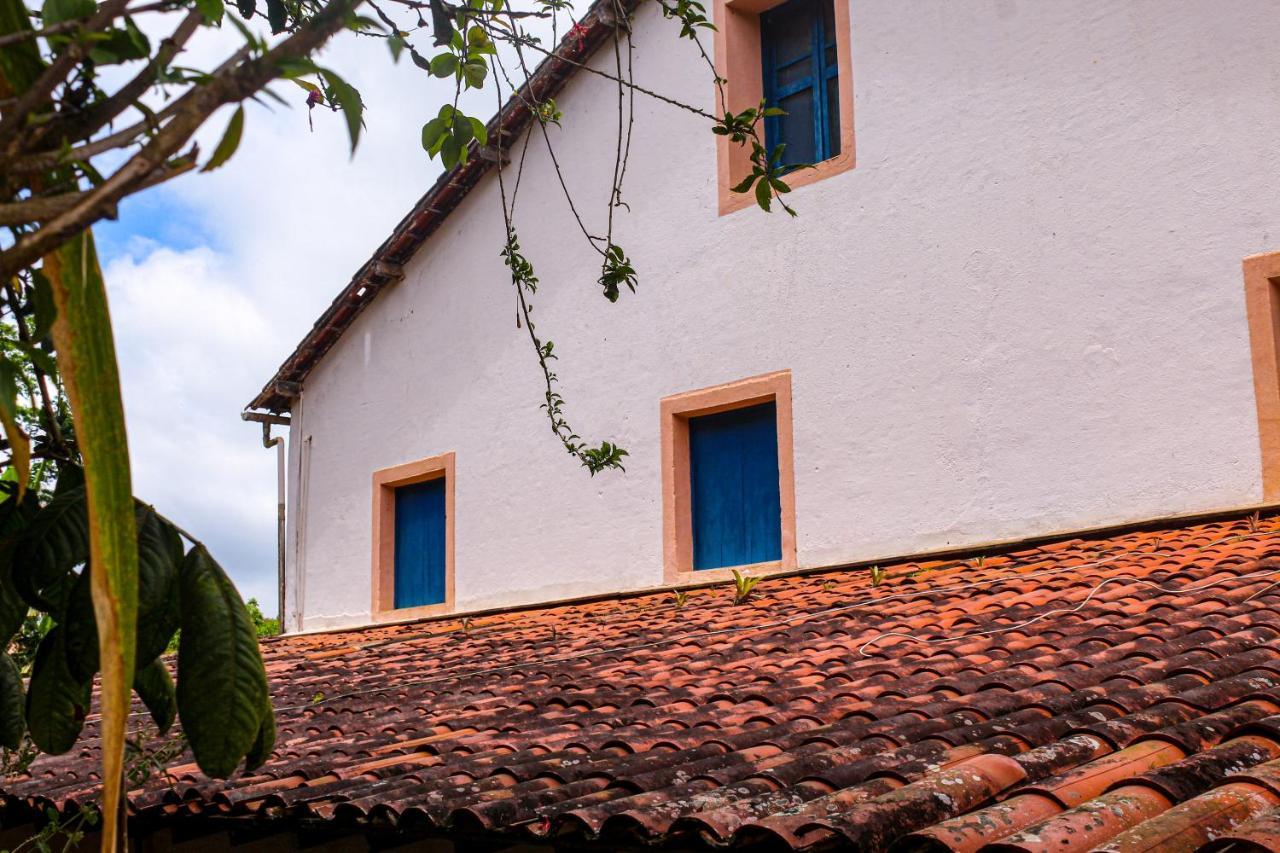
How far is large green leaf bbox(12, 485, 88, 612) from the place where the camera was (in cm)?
162

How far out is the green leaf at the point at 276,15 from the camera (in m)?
2.60

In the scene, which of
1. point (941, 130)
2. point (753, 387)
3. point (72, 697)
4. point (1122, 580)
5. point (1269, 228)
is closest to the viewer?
point (72, 697)

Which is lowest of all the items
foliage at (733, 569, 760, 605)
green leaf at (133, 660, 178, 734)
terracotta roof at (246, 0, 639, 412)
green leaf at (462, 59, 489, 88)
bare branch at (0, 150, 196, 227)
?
green leaf at (133, 660, 178, 734)

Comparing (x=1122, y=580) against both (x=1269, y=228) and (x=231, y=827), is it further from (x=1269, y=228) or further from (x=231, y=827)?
(x=231, y=827)

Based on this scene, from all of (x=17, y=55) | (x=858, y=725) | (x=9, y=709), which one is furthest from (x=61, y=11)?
(x=858, y=725)

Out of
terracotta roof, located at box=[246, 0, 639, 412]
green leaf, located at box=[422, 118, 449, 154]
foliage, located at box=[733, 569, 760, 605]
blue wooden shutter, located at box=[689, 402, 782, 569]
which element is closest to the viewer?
green leaf, located at box=[422, 118, 449, 154]

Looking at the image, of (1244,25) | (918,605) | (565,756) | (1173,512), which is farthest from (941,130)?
(565,756)

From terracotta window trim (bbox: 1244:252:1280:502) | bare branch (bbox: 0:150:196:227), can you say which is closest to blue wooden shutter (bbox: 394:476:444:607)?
terracotta window trim (bbox: 1244:252:1280:502)

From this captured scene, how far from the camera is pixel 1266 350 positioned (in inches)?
273

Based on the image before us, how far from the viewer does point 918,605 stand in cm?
630

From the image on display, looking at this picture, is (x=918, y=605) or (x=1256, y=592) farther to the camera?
(x=918, y=605)

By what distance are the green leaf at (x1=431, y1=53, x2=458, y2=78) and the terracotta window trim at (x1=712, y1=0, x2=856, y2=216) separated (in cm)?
592

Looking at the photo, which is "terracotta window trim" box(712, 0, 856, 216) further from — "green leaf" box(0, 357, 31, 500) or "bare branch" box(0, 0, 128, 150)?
"bare branch" box(0, 0, 128, 150)

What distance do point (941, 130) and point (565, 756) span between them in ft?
18.2
